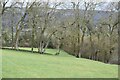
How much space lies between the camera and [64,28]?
1998cm

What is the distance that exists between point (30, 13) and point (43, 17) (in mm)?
1020

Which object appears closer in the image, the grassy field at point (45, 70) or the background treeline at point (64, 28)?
the grassy field at point (45, 70)

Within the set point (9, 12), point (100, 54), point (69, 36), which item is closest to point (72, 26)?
point (69, 36)

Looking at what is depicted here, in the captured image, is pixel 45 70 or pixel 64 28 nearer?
pixel 45 70

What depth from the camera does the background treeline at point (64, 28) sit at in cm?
1911

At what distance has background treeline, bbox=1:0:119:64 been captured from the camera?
19109 mm

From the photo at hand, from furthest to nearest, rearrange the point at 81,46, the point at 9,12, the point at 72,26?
the point at 81,46 → the point at 72,26 → the point at 9,12

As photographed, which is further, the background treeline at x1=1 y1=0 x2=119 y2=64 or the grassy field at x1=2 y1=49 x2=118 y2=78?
the background treeline at x1=1 y1=0 x2=119 y2=64

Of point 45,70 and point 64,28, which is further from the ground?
point 64,28

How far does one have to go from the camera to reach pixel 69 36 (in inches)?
819

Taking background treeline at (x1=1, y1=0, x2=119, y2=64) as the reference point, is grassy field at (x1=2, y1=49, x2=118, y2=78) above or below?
below

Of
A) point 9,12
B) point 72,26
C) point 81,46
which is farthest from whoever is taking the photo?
point 81,46

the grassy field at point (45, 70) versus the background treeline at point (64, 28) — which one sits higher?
the background treeline at point (64, 28)

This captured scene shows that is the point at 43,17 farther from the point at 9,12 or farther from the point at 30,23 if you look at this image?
the point at 9,12
